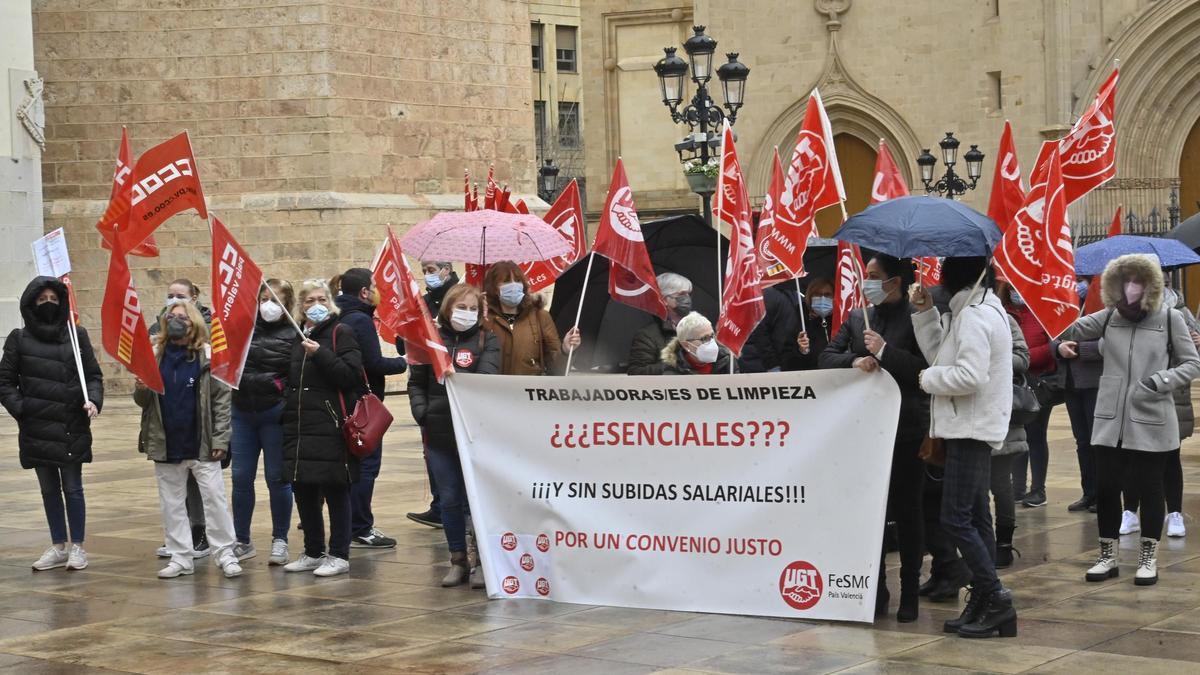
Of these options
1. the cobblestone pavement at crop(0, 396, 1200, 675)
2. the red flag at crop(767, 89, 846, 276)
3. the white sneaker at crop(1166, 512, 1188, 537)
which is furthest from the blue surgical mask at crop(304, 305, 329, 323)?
the white sneaker at crop(1166, 512, 1188, 537)

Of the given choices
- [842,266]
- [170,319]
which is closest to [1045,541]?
[842,266]

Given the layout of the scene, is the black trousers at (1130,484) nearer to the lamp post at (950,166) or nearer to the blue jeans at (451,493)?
the blue jeans at (451,493)

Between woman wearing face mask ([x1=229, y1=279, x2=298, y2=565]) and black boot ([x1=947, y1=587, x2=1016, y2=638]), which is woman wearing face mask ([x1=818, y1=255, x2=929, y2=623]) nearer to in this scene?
black boot ([x1=947, y1=587, x2=1016, y2=638])

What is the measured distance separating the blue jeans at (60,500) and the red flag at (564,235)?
345 cm

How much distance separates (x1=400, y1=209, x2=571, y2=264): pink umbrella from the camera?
34.3 feet

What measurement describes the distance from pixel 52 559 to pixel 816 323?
16.7ft

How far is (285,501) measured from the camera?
33.8 feet

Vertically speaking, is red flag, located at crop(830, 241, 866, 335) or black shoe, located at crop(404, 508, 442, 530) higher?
red flag, located at crop(830, 241, 866, 335)

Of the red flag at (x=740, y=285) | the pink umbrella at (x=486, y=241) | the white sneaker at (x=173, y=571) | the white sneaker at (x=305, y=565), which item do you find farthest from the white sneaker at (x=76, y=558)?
the red flag at (x=740, y=285)

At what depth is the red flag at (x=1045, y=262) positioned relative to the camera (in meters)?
8.29

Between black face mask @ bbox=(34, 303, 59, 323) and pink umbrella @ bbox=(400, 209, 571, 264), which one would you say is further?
pink umbrella @ bbox=(400, 209, 571, 264)

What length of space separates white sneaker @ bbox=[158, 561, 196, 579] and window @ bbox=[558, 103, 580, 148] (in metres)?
48.6

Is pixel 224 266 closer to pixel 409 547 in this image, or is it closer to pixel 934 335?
pixel 409 547

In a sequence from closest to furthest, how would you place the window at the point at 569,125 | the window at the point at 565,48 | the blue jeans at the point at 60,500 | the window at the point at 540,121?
the blue jeans at the point at 60,500 → the window at the point at 540,121 → the window at the point at 569,125 → the window at the point at 565,48
